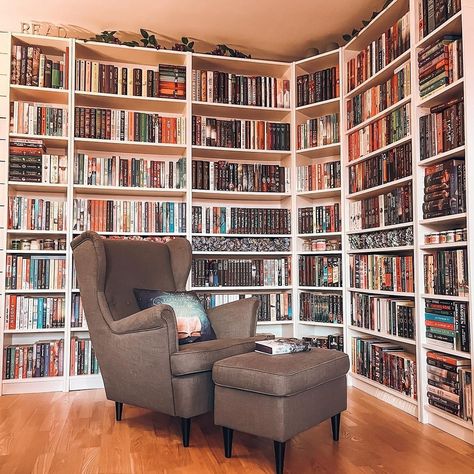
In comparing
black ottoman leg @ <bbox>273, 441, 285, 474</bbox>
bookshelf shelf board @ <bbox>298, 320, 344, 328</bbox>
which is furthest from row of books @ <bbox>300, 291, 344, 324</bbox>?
Result: black ottoman leg @ <bbox>273, 441, 285, 474</bbox>

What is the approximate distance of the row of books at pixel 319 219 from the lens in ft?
11.8

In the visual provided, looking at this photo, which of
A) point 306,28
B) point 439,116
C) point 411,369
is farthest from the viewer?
point 306,28

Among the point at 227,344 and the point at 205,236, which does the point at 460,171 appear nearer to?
the point at 227,344

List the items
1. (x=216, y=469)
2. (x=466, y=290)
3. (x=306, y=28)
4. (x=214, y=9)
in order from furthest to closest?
(x=306, y=28)
(x=214, y=9)
(x=466, y=290)
(x=216, y=469)

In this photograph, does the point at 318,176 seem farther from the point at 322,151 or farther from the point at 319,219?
the point at 319,219

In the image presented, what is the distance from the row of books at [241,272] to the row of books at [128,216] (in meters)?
0.35

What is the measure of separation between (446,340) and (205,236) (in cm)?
187

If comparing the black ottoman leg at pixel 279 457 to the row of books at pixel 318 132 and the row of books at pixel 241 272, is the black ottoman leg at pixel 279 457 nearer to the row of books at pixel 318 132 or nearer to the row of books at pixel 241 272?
the row of books at pixel 241 272

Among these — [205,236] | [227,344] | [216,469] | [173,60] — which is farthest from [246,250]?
[216,469]

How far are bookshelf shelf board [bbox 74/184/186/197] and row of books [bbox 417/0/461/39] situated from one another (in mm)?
1890

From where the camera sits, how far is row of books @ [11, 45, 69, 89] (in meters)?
3.35

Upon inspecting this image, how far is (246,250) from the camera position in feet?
12.1

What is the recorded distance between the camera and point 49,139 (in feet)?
11.2

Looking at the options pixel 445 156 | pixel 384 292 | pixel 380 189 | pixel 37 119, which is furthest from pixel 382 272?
pixel 37 119
